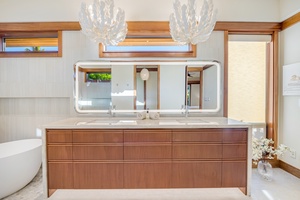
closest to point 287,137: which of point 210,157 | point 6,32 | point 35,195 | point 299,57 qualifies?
point 299,57

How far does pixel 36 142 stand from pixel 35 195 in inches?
33.5

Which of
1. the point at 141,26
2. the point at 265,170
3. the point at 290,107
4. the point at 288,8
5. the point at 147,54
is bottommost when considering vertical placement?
the point at 265,170

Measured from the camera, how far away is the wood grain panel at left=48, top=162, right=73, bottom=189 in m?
2.16

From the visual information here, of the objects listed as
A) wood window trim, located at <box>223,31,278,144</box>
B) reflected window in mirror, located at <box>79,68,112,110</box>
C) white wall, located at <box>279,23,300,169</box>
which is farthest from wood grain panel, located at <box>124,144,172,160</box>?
white wall, located at <box>279,23,300,169</box>

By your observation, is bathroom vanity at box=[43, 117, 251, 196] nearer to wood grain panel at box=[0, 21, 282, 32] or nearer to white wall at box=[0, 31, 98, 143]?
white wall at box=[0, 31, 98, 143]

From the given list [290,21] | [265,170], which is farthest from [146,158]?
[290,21]

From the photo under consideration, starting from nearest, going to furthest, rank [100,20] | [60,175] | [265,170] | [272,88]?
1. [100,20]
2. [60,175]
3. [265,170]
4. [272,88]

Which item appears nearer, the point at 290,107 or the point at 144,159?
the point at 144,159

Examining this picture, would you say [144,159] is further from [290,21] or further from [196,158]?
[290,21]

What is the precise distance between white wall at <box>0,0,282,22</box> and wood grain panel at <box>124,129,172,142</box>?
1848mm

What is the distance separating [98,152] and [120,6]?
228cm

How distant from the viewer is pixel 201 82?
288 centimetres

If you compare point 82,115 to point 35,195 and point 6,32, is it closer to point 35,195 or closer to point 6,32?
point 35,195

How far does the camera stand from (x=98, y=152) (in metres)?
2.17
